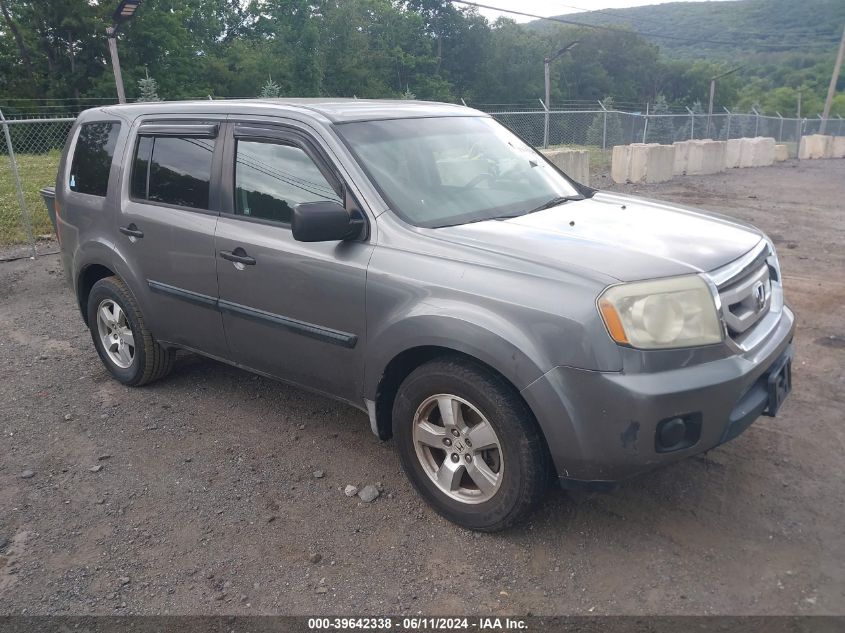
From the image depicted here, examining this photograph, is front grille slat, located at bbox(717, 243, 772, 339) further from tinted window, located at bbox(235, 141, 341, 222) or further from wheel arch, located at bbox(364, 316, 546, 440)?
tinted window, located at bbox(235, 141, 341, 222)

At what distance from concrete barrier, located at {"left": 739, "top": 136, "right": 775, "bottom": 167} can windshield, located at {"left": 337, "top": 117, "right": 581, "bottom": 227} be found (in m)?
21.9

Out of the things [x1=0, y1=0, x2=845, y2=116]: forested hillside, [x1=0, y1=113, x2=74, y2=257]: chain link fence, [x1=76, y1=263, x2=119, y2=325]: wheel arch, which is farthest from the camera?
[x1=0, y1=0, x2=845, y2=116]: forested hillside

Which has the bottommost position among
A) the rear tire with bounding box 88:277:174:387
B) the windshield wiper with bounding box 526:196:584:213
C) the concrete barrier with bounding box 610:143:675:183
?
the concrete barrier with bounding box 610:143:675:183

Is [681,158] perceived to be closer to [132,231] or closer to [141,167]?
[141,167]

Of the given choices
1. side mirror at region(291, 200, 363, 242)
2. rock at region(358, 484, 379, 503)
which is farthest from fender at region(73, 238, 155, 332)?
rock at region(358, 484, 379, 503)

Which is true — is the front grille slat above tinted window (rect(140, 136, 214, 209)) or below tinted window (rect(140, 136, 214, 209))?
below

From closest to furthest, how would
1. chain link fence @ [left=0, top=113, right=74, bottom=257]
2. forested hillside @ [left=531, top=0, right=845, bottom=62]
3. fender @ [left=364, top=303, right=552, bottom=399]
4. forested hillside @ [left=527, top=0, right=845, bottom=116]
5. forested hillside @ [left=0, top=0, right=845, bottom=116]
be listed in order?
fender @ [left=364, top=303, right=552, bottom=399] < chain link fence @ [left=0, top=113, right=74, bottom=257] < forested hillside @ [left=0, top=0, right=845, bottom=116] < forested hillside @ [left=527, top=0, right=845, bottom=116] < forested hillside @ [left=531, top=0, right=845, bottom=62]

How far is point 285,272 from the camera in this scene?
3723 mm

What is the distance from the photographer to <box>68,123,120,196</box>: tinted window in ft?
15.9

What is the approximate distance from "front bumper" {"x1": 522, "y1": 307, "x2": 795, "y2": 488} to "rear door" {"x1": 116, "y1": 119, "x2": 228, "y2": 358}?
219cm

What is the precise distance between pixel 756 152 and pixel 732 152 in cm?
163

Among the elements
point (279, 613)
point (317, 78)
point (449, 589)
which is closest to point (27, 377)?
point (279, 613)

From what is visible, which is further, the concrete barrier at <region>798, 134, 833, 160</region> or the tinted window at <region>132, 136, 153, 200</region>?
the concrete barrier at <region>798, 134, 833, 160</region>

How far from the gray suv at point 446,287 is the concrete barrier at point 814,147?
1229 inches
